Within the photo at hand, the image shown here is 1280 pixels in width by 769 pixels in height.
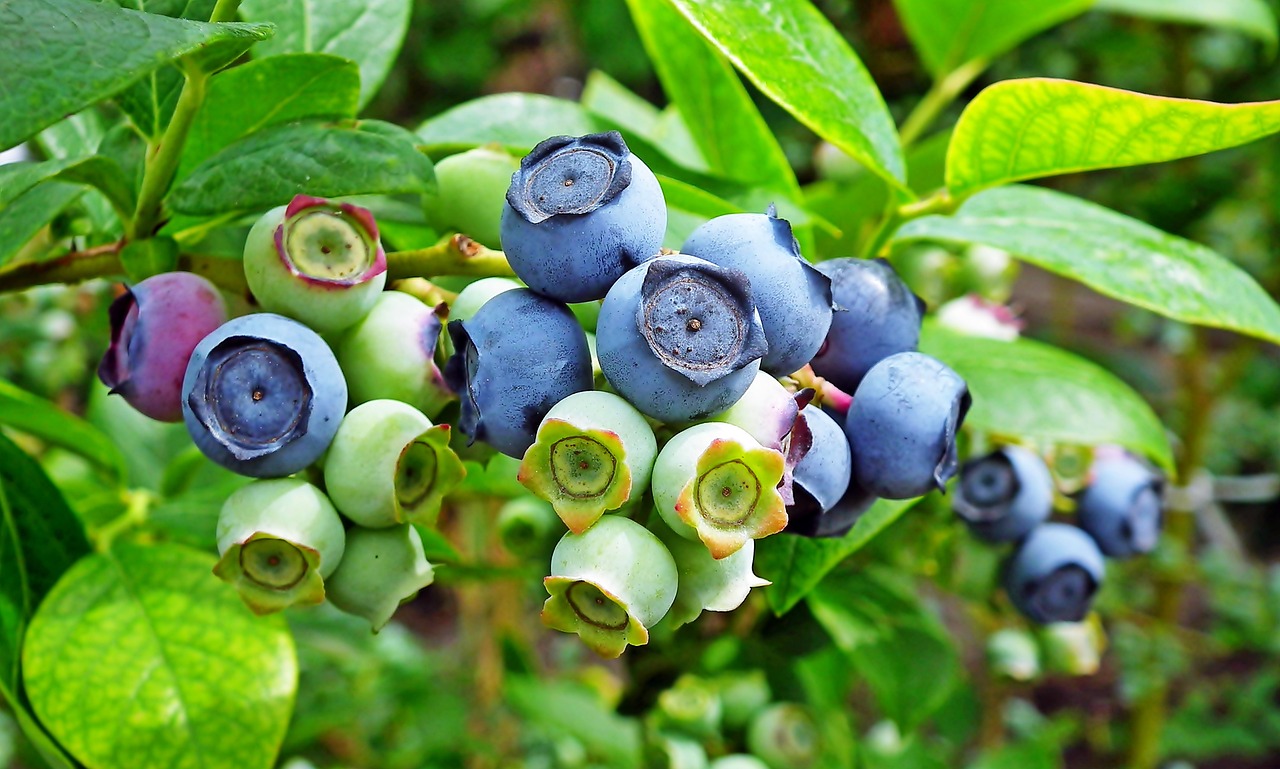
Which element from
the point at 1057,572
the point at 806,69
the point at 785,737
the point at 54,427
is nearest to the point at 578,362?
the point at 806,69

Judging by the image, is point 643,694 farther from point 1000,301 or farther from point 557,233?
point 557,233

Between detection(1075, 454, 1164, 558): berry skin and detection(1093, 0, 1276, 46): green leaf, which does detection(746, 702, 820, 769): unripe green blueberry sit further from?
detection(1093, 0, 1276, 46): green leaf

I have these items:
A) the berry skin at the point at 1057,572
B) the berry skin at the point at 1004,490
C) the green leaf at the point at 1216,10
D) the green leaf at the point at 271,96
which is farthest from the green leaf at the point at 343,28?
the green leaf at the point at 1216,10

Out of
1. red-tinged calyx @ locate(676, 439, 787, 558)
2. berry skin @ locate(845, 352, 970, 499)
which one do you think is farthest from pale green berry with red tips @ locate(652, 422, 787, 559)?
berry skin @ locate(845, 352, 970, 499)

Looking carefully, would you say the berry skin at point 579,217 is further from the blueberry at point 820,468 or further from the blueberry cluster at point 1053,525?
the blueberry cluster at point 1053,525

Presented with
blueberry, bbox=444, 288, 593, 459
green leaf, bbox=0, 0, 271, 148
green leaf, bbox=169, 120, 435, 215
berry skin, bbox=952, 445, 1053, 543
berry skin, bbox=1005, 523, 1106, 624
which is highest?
→ green leaf, bbox=0, 0, 271, 148

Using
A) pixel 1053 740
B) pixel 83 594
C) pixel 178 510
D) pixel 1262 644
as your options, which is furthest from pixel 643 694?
pixel 1262 644
